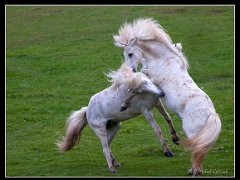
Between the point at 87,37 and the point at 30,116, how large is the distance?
1441cm

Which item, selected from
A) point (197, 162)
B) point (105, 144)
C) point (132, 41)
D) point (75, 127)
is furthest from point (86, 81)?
point (197, 162)

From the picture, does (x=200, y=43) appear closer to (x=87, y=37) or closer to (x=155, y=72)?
(x=87, y=37)

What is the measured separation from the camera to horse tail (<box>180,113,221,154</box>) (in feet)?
34.7

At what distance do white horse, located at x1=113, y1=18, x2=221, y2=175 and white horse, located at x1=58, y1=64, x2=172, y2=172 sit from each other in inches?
13.3

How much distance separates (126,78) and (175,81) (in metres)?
1.06

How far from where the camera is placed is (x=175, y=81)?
11.5m

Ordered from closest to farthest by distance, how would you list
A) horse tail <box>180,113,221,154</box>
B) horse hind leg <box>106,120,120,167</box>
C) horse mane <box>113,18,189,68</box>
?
1. horse tail <box>180,113,221,154</box>
2. horse mane <box>113,18,189,68</box>
3. horse hind leg <box>106,120,120,167</box>

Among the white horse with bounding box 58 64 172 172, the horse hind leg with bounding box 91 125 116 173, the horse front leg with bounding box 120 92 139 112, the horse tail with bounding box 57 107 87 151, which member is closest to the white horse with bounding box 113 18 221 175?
the white horse with bounding box 58 64 172 172

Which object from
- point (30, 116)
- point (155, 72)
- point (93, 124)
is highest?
point (155, 72)

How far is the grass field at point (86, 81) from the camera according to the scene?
13.4m

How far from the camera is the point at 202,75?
80.7 ft

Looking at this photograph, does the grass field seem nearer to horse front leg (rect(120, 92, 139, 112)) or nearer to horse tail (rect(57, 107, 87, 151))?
horse tail (rect(57, 107, 87, 151))

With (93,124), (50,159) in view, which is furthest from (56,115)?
(93,124)

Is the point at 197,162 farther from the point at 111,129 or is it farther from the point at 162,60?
the point at 111,129
